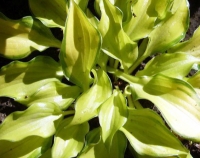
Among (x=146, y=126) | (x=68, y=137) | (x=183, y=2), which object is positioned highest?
(x=183, y=2)

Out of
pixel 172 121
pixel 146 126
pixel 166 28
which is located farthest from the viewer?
pixel 166 28

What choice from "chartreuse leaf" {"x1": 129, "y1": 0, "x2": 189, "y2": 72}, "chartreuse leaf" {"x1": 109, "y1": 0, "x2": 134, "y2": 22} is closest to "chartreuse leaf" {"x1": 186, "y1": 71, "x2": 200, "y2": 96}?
"chartreuse leaf" {"x1": 129, "y1": 0, "x2": 189, "y2": 72}

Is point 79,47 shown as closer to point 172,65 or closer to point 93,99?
point 93,99

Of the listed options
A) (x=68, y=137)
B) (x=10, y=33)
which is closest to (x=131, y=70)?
(x=68, y=137)

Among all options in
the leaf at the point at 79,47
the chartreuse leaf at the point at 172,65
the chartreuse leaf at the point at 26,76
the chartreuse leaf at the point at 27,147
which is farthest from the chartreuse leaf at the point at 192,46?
the chartreuse leaf at the point at 27,147

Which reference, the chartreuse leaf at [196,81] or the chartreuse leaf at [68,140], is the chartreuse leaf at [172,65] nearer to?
the chartreuse leaf at [196,81]

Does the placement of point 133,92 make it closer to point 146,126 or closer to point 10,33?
point 146,126

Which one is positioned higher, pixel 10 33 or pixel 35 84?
pixel 10 33

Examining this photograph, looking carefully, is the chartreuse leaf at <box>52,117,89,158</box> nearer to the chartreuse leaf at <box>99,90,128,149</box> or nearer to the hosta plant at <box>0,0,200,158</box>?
the hosta plant at <box>0,0,200,158</box>
